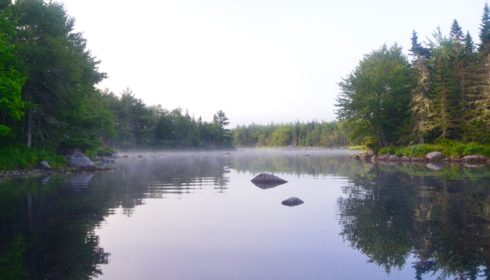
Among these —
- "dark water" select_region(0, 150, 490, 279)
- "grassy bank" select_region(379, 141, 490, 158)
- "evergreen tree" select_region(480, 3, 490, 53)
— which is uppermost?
"evergreen tree" select_region(480, 3, 490, 53)

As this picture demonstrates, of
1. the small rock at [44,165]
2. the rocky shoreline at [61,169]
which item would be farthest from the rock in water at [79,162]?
the small rock at [44,165]

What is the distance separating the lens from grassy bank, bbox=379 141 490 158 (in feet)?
154

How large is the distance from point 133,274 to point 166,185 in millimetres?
17324

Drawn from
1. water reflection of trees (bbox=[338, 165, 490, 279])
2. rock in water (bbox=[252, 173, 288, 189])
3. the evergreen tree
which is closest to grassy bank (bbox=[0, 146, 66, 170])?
rock in water (bbox=[252, 173, 288, 189])

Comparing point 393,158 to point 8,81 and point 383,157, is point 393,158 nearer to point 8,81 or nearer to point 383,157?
point 383,157

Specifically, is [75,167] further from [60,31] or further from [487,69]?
[487,69]

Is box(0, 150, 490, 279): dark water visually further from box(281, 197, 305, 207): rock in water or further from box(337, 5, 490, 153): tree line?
box(337, 5, 490, 153): tree line

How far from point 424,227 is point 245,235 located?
549cm

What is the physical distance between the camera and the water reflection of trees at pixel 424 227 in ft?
30.1

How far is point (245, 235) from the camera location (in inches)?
478

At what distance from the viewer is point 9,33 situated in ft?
106

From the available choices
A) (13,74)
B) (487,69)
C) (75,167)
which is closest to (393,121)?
(487,69)

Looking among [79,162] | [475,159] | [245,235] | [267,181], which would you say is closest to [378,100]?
[475,159]

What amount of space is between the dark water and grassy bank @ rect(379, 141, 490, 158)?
29.3 m
